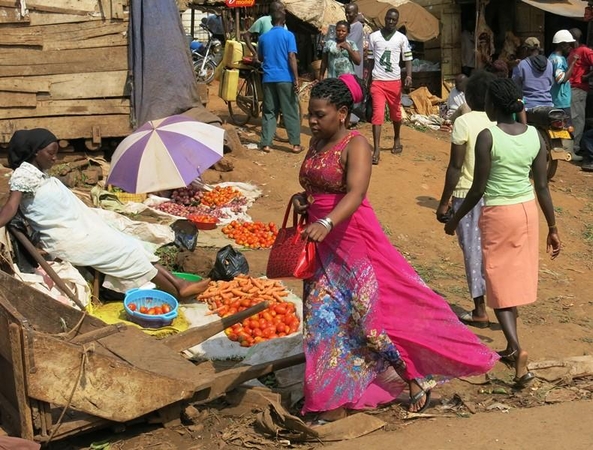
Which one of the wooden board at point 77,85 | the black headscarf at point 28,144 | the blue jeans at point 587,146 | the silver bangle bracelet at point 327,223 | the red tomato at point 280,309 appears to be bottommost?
the blue jeans at point 587,146

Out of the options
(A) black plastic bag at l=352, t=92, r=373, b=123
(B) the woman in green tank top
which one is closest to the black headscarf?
(B) the woman in green tank top

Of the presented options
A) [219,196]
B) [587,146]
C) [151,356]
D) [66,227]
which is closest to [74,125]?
[219,196]

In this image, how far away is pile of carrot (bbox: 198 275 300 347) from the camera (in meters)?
5.84

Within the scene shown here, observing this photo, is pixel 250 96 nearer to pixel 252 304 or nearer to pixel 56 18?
pixel 56 18

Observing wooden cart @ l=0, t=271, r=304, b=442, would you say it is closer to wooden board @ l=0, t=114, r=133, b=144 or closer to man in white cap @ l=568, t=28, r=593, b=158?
wooden board @ l=0, t=114, r=133, b=144

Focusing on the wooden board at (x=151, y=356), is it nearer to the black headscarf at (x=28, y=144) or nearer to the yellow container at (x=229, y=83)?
the black headscarf at (x=28, y=144)

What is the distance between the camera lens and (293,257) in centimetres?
420

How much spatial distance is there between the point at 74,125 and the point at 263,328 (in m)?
5.81

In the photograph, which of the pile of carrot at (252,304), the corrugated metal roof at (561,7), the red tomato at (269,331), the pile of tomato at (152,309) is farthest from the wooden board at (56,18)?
the corrugated metal roof at (561,7)

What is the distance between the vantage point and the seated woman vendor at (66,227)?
570cm

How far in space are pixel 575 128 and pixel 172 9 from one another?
6.87 meters

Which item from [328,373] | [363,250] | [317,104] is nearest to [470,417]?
[328,373]

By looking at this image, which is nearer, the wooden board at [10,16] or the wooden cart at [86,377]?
the wooden cart at [86,377]

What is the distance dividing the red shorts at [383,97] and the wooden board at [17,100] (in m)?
4.49
